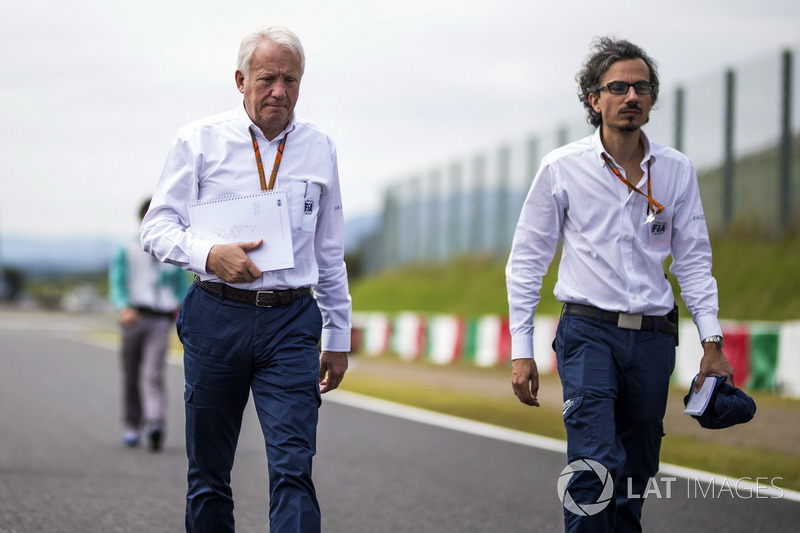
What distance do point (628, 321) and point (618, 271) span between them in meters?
0.20

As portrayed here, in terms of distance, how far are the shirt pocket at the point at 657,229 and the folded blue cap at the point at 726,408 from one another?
0.59 m

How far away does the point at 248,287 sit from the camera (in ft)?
14.0

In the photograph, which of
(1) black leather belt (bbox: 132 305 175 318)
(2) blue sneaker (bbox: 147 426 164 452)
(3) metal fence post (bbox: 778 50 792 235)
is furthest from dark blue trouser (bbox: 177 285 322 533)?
(3) metal fence post (bbox: 778 50 792 235)

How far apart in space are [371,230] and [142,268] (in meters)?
33.9

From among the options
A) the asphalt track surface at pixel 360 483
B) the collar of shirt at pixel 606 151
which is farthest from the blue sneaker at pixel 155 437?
the collar of shirt at pixel 606 151

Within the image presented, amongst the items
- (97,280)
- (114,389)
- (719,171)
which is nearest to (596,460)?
(114,389)

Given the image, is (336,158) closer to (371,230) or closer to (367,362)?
(367,362)

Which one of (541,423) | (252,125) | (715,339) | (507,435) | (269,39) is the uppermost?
(269,39)

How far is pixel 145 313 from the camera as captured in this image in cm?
982

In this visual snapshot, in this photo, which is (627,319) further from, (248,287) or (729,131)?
(729,131)

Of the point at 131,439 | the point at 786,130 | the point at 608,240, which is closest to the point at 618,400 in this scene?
the point at 608,240

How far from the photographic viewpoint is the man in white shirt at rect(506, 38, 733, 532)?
4574 millimetres

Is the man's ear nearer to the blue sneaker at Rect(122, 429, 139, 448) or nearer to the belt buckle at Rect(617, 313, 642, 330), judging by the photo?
the belt buckle at Rect(617, 313, 642, 330)

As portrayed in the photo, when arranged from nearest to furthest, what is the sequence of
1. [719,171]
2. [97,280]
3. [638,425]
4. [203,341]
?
[203,341] < [638,425] < [719,171] < [97,280]
